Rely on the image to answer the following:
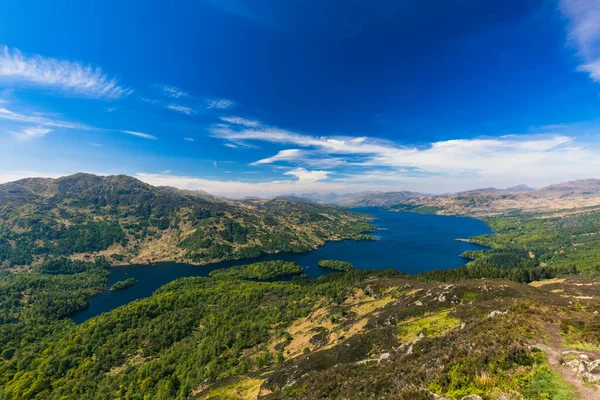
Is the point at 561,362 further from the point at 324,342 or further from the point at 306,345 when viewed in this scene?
the point at 306,345

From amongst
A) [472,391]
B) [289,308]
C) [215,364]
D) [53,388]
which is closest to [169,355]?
[215,364]

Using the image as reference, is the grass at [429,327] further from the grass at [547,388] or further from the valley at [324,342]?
the grass at [547,388]

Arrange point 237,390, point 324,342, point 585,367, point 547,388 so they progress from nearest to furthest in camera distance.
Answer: point 547,388 → point 585,367 → point 237,390 → point 324,342

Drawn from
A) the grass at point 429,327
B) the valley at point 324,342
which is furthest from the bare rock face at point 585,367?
the grass at point 429,327

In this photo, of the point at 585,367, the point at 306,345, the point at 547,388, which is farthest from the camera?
the point at 306,345

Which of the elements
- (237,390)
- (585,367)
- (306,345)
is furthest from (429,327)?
(306,345)

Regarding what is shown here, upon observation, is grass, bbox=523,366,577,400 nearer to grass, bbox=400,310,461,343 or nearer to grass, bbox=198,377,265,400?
grass, bbox=400,310,461,343

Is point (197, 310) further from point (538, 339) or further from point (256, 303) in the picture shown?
point (538, 339)
